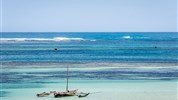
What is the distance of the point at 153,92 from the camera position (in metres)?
21.0

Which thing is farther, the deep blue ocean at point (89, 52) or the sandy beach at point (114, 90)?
the deep blue ocean at point (89, 52)

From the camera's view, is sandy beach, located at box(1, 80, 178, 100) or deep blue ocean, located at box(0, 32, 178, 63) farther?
deep blue ocean, located at box(0, 32, 178, 63)

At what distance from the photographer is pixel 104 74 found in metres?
27.5

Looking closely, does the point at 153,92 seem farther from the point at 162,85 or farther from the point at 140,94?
the point at 162,85

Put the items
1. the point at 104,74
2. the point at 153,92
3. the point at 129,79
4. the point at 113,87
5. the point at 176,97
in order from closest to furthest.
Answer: the point at 176,97 < the point at 153,92 < the point at 113,87 < the point at 129,79 < the point at 104,74

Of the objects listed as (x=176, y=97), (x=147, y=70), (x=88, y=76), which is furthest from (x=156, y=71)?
(x=176, y=97)

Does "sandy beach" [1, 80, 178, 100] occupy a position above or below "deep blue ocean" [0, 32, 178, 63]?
below

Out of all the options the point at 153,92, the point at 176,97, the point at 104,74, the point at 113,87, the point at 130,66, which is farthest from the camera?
the point at 130,66

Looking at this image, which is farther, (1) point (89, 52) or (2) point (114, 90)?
(1) point (89, 52)

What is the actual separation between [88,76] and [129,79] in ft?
8.19

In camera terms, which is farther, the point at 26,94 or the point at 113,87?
the point at 113,87

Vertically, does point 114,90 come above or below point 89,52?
below

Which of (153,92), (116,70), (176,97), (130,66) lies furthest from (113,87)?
(130,66)

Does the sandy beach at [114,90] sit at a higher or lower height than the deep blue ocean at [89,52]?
lower
